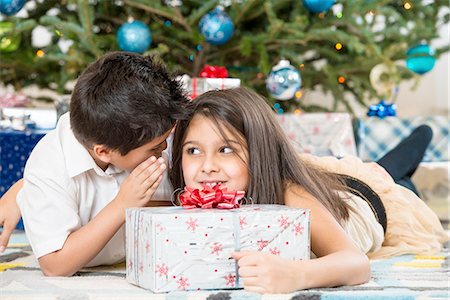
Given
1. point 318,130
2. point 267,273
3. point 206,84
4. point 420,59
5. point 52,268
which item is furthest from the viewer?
point 420,59

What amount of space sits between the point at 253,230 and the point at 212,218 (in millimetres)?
73

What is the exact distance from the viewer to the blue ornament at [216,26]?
9.07ft

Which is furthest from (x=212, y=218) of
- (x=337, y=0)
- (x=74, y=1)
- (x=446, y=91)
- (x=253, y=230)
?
(x=446, y=91)

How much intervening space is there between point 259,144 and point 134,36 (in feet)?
4.48

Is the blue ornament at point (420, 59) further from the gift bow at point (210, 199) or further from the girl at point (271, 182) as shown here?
the gift bow at point (210, 199)

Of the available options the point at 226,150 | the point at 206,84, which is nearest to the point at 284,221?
the point at 226,150

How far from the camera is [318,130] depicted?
2912 mm

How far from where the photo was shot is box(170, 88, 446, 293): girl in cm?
124

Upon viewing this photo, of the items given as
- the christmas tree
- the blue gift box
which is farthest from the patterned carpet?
the christmas tree

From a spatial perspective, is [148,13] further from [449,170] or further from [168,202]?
[168,202]

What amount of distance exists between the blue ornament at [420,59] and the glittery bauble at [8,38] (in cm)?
156

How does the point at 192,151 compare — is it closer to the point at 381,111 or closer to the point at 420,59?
the point at 381,111

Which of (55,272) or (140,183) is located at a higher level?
(140,183)

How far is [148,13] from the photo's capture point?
306 centimetres
